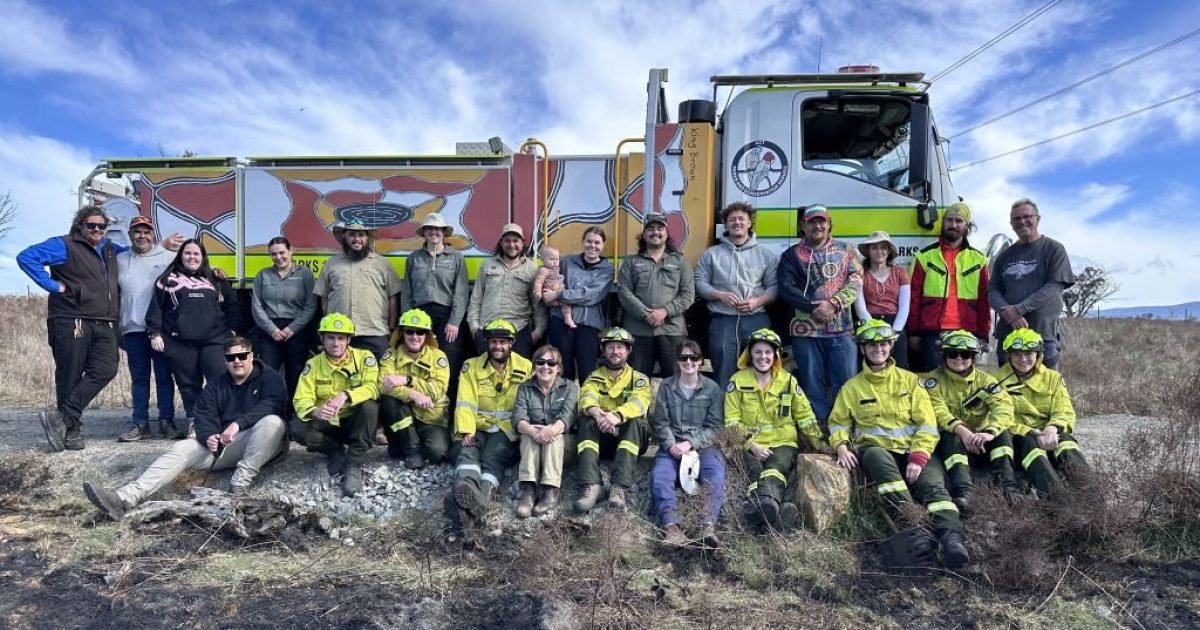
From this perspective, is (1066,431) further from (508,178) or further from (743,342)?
(508,178)

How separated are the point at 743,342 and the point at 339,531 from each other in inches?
141

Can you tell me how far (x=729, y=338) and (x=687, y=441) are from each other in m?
1.15

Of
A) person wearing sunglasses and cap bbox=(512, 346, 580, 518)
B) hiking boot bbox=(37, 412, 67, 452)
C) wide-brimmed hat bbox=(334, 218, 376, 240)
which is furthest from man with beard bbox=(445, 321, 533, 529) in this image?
hiking boot bbox=(37, 412, 67, 452)

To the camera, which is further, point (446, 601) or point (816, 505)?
point (816, 505)

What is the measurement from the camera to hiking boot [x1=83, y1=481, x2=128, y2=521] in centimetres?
516

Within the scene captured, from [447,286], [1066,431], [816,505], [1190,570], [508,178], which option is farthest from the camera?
[508,178]

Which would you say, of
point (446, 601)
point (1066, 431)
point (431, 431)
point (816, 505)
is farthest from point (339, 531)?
point (1066, 431)

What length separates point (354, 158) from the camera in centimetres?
750

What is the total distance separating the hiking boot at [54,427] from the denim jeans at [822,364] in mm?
6815

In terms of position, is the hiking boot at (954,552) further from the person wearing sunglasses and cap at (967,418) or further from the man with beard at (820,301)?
the man with beard at (820,301)

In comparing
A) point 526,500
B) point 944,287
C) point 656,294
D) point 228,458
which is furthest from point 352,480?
point 944,287

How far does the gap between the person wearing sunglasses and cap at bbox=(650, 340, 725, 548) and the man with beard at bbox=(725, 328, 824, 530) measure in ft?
0.56

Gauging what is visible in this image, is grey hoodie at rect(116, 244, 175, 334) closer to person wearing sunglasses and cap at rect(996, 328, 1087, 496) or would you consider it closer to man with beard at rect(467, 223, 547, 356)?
man with beard at rect(467, 223, 547, 356)

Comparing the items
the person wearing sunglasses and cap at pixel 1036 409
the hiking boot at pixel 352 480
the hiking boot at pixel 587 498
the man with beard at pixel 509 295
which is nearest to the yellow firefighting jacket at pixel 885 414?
the person wearing sunglasses and cap at pixel 1036 409
